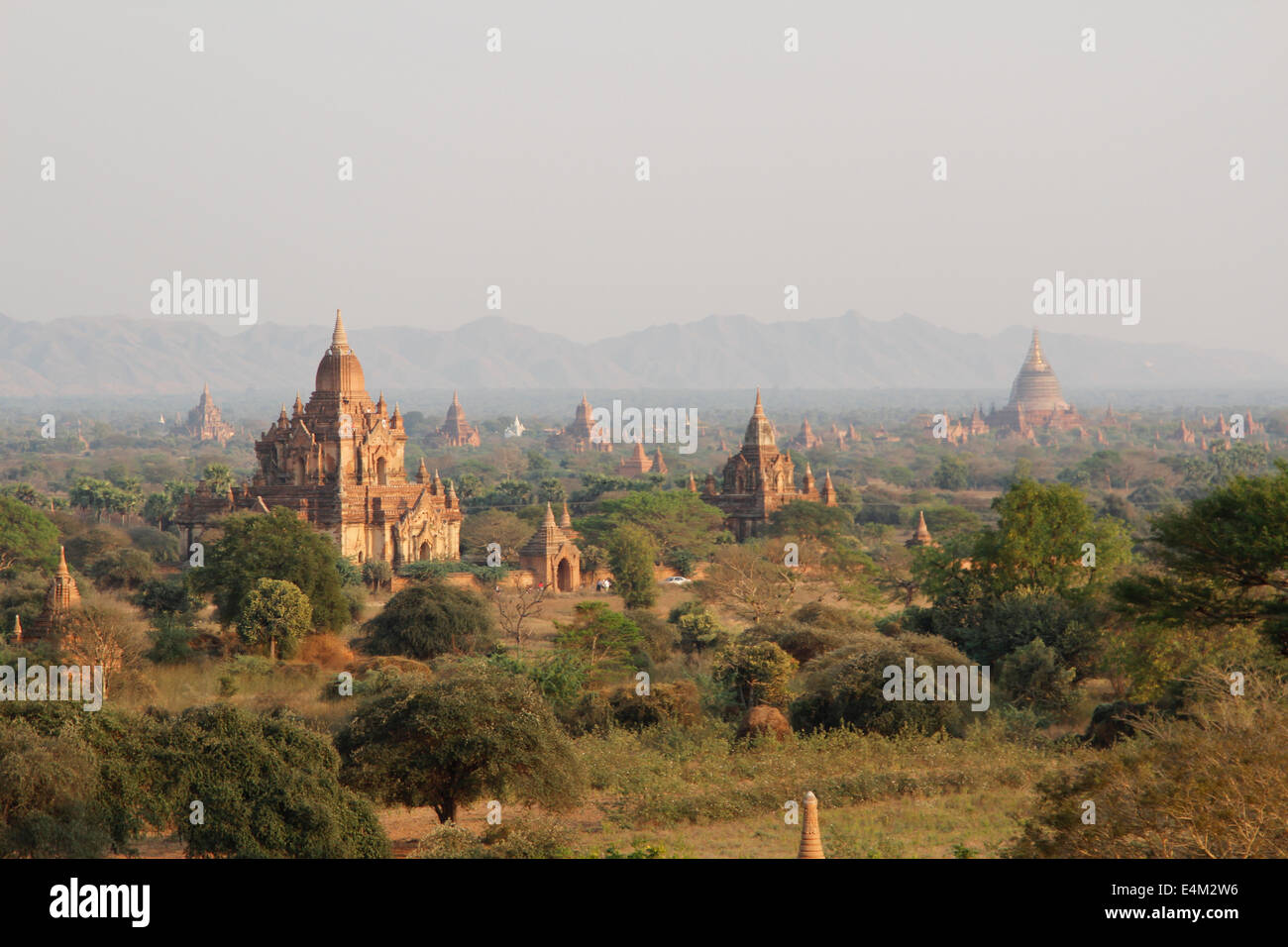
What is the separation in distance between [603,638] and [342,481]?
19.0m

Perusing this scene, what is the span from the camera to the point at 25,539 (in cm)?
4931

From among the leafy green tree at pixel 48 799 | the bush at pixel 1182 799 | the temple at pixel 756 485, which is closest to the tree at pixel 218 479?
the temple at pixel 756 485

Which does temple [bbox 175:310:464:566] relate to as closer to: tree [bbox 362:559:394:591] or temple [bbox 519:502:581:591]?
tree [bbox 362:559:394:591]

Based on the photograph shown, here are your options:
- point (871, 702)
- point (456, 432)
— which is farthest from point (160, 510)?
point (456, 432)

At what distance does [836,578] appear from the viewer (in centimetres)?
4541

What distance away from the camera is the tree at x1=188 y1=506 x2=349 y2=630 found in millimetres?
35938

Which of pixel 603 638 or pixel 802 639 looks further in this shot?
pixel 603 638

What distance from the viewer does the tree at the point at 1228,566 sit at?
23516 millimetres

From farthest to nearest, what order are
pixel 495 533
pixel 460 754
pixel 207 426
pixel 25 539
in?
pixel 207 426 < pixel 495 533 < pixel 25 539 < pixel 460 754

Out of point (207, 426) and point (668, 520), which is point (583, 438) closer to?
point (207, 426)

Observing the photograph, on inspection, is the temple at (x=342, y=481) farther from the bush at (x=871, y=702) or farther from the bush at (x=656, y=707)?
the bush at (x=871, y=702)
